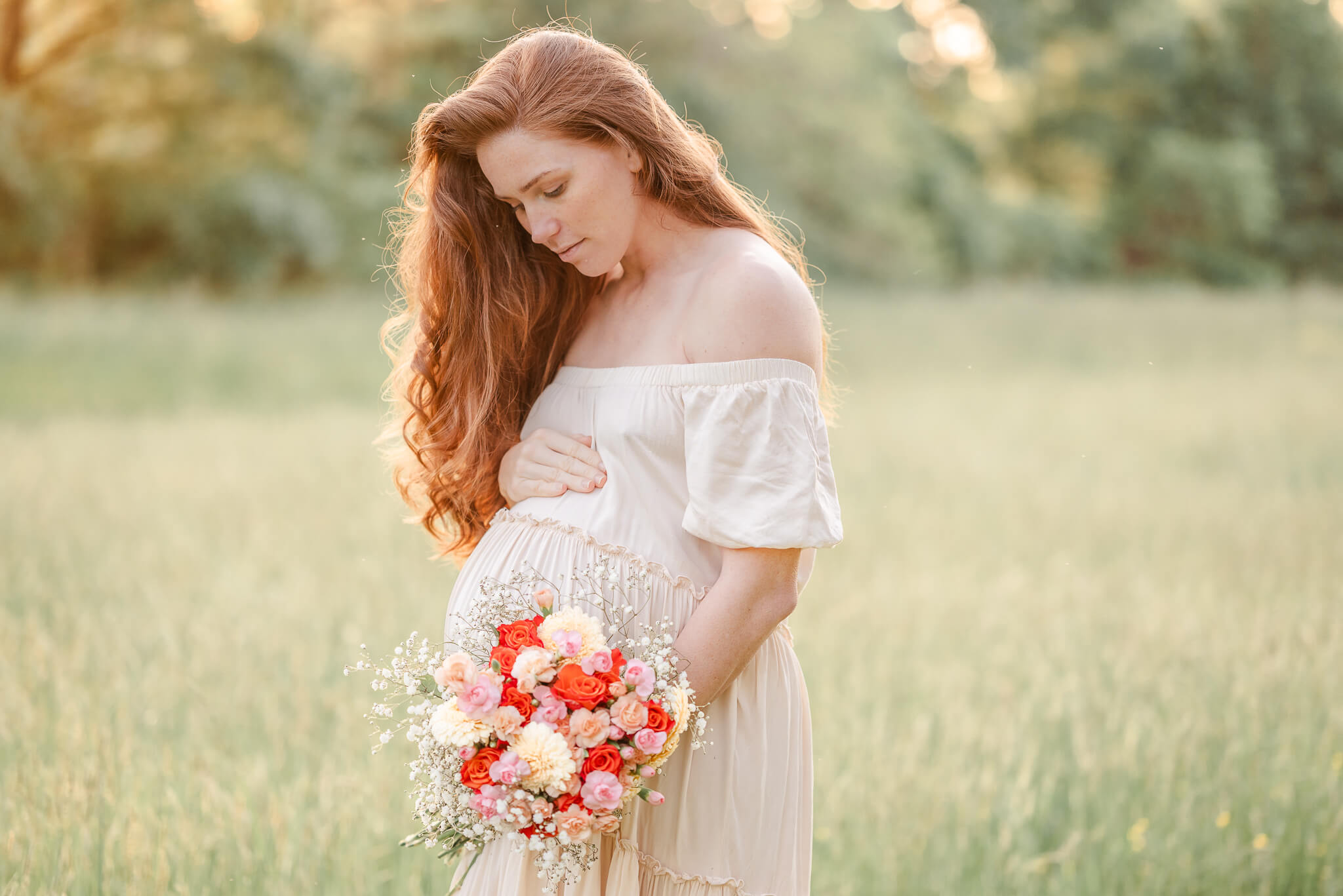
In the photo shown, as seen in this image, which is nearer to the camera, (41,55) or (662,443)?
(662,443)

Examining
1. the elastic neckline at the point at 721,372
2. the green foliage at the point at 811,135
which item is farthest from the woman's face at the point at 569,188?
the green foliage at the point at 811,135

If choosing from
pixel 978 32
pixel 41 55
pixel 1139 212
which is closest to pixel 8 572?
pixel 41 55

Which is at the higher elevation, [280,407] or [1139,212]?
[1139,212]

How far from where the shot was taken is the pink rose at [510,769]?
1717 millimetres

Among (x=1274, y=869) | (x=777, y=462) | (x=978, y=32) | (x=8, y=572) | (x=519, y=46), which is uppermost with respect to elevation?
(x=978, y=32)

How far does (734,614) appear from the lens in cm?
196

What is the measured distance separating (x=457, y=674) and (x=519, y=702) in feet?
0.37

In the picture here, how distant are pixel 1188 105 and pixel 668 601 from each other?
31.9 m

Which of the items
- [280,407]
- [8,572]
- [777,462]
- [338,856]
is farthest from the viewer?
[280,407]

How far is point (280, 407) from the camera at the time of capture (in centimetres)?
1187

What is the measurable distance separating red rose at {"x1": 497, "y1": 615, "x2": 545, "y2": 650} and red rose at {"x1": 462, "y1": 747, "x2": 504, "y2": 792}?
18 cm

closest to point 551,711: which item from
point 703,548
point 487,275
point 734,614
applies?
point 734,614

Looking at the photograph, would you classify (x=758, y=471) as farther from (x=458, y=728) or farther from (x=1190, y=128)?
(x=1190, y=128)

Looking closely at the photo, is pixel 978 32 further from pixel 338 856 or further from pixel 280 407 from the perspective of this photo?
pixel 338 856
